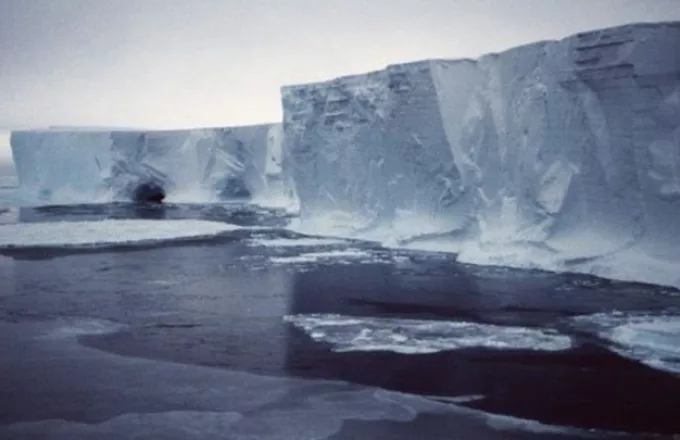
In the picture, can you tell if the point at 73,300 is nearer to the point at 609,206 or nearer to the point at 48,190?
the point at 609,206

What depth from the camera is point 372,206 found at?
15688 millimetres

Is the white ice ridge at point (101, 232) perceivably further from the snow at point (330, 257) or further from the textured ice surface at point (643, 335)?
the textured ice surface at point (643, 335)

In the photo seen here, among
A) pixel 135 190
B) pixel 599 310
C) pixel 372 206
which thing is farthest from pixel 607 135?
pixel 135 190

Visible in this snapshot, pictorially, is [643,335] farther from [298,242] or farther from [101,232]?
[101,232]

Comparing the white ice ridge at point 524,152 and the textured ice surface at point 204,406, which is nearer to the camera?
the textured ice surface at point 204,406

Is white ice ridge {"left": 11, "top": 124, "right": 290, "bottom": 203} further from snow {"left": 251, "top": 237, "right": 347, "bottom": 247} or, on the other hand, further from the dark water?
the dark water

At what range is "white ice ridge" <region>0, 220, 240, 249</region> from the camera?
630 inches

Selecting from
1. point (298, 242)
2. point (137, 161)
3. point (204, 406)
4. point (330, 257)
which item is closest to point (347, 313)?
point (204, 406)

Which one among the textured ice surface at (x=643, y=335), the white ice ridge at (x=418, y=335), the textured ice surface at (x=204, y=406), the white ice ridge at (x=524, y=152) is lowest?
the textured ice surface at (x=204, y=406)

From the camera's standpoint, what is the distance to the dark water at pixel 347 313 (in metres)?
5.22

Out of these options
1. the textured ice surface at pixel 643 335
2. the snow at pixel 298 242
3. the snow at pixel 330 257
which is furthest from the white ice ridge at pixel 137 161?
the textured ice surface at pixel 643 335

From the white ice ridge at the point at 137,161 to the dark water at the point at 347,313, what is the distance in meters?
15.5

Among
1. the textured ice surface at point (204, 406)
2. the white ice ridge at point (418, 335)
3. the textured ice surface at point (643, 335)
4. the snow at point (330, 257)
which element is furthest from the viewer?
the snow at point (330, 257)

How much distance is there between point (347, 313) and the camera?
8.34 m
